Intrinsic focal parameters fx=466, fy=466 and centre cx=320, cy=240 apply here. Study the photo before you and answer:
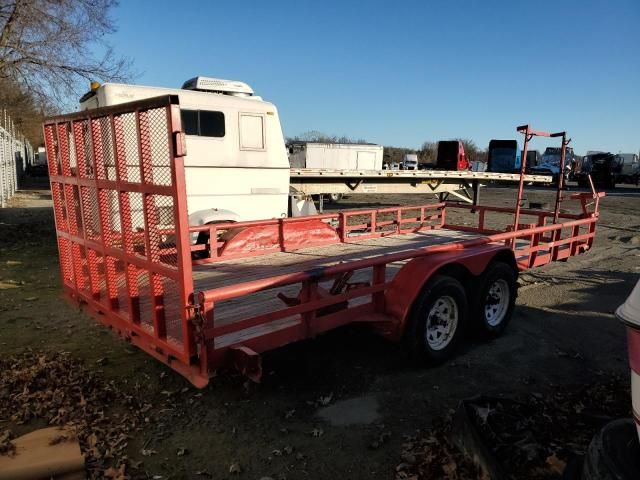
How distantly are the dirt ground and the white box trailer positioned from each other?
55.7ft

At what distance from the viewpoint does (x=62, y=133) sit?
3891 millimetres

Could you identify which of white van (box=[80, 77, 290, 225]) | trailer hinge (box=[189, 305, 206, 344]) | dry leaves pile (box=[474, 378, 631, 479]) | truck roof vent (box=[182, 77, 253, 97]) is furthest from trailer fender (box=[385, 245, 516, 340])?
truck roof vent (box=[182, 77, 253, 97])

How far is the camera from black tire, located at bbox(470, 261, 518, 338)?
4746 millimetres

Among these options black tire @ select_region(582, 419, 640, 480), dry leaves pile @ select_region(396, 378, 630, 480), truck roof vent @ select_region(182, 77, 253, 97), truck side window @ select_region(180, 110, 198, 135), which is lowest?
dry leaves pile @ select_region(396, 378, 630, 480)

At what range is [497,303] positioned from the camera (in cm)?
518

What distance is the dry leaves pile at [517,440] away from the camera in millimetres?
2707

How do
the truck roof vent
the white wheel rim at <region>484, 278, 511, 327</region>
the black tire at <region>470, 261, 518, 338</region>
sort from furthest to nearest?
the truck roof vent, the white wheel rim at <region>484, 278, 511, 327</region>, the black tire at <region>470, 261, 518, 338</region>

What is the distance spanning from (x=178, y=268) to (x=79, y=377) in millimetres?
2181

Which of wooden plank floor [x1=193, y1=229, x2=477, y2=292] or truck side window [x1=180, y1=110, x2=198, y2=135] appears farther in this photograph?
truck side window [x1=180, y1=110, x2=198, y2=135]

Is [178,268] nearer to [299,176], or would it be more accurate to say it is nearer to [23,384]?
[23,384]

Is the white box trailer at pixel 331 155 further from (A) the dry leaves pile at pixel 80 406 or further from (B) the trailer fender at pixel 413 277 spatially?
(A) the dry leaves pile at pixel 80 406

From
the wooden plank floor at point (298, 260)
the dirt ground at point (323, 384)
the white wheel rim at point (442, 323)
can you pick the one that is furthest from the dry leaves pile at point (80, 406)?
the white wheel rim at point (442, 323)

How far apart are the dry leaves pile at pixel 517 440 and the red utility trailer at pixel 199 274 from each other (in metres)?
1.00

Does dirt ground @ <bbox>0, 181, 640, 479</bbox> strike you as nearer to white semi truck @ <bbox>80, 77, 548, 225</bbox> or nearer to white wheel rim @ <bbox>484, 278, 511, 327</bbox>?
white wheel rim @ <bbox>484, 278, 511, 327</bbox>
